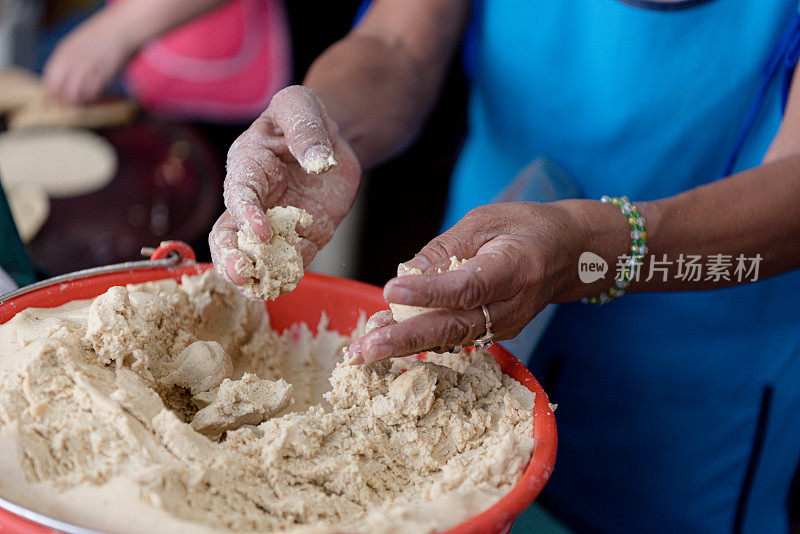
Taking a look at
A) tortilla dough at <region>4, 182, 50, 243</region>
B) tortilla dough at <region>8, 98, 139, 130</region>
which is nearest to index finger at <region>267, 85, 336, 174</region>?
tortilla dough at <region>4, 182, 50, 243</region>

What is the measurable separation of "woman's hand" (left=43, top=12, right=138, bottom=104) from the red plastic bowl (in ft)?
2.68

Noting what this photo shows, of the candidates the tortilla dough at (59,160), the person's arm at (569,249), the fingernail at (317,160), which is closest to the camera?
the person's arm at (569,249)

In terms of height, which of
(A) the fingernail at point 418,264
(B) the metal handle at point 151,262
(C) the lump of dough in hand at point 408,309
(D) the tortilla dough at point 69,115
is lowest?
(D) the tortilla dough at point 69,115

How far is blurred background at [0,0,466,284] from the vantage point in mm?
1504

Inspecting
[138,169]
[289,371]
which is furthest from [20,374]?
[138,169]

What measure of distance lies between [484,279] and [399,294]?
9cm

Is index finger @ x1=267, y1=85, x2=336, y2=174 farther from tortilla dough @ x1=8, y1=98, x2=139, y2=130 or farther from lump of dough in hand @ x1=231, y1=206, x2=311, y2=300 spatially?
tortilla dough @ x1=8, y1=98, x2=139, y2=130

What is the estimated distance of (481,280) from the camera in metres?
0.70

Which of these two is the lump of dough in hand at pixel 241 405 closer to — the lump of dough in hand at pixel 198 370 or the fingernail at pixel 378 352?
the lump of dough in hand at pixel 198 370

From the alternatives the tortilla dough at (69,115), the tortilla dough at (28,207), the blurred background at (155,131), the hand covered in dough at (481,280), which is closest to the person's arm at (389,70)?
the blurred background at (155,131)

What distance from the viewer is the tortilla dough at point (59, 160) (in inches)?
63.2

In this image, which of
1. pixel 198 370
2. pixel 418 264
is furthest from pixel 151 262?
pixel 418 264

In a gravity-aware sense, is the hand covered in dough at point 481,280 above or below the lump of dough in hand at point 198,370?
above

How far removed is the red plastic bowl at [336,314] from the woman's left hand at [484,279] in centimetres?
11
